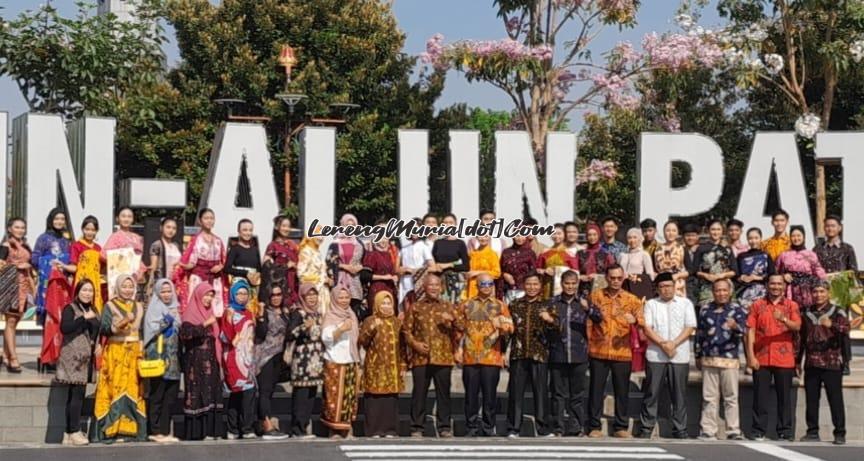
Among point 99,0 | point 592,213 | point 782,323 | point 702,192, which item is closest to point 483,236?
point 782,323

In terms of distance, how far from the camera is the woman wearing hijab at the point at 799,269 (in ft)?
51.5

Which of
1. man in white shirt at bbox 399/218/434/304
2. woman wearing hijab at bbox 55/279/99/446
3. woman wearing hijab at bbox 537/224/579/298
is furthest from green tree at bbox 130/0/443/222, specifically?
woman wearing hijab at bbox 55/279/99/446

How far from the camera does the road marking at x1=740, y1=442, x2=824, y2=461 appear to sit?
13.3m

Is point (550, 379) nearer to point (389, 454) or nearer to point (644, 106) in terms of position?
point (389, 454)

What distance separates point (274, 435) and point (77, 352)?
6.26 feet

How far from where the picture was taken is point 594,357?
1491 cm

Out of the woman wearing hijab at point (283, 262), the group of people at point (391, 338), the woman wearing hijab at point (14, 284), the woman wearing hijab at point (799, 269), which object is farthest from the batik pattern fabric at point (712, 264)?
the woman wearing hijab at point (14, 284)

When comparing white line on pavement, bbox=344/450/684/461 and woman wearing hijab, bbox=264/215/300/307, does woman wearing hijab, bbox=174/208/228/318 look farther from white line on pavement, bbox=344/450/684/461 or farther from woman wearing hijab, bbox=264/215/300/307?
white line on pavement, bbox=344/450/684/461

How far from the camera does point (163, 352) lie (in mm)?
14195

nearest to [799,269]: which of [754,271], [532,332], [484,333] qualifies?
[754,271]

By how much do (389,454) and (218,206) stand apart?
868 cm

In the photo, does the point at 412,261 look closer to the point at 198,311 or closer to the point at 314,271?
the point at 314,271

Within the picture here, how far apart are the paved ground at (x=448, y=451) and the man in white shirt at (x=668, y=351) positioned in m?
0.42

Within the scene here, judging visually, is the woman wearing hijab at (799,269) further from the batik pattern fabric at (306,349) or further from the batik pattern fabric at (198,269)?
the batik pattern fabric at (198,269)
